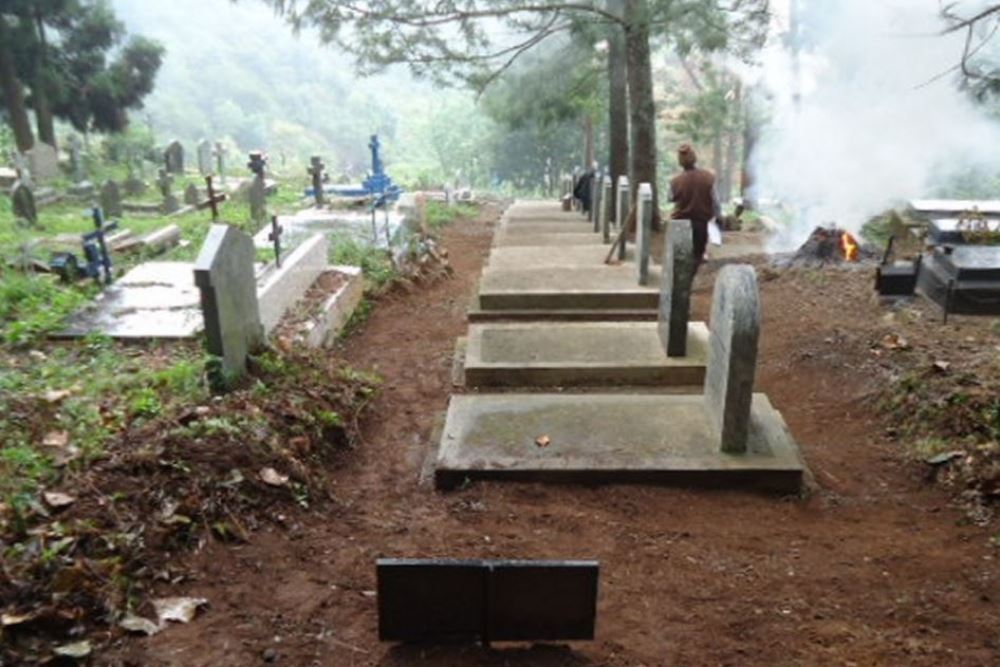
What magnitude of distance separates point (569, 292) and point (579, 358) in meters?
2.01

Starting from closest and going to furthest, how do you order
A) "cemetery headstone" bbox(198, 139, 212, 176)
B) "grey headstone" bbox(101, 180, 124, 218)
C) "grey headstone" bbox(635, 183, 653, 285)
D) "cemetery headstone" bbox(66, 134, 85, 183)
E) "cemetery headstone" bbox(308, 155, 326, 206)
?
"grey headstone" bbox(635, 183, 653, 285)
"grey headstone" bbox(101, 180, 124, 218)
"cemetery headstone" bbox(308, 155, 326, 206)
"cemetery headstone" bbox(66, 134, 85, 183)
"cemetery headstone" bbox(198, 139, 212, 176)

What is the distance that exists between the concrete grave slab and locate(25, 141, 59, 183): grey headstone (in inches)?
448

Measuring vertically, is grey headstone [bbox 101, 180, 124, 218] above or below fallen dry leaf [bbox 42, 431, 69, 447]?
above

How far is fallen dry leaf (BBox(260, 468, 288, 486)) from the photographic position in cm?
392

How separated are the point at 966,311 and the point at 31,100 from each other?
74.5 ft

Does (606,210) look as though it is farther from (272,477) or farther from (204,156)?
(204,156)

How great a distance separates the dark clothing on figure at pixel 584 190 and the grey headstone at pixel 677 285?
1126 centimetres

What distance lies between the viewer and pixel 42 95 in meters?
20.1

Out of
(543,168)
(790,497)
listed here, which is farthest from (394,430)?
(543,168)

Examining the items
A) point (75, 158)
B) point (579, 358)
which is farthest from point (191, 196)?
point (579, 358)

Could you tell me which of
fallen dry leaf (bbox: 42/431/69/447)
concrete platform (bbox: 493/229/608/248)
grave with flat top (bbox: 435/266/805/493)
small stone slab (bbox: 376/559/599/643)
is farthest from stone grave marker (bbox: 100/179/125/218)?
small stone slab (bbox: 376/559/599/643)

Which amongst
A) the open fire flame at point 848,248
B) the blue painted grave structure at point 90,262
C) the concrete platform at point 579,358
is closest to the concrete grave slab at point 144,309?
the blue painted grave structure at point 90,262

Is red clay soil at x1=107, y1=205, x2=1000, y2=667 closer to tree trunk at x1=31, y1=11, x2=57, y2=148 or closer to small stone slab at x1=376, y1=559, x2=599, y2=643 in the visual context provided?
small stone slab at x1=376, y1=559, x2=599, y2=643

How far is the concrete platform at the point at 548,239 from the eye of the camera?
42.3 feet
